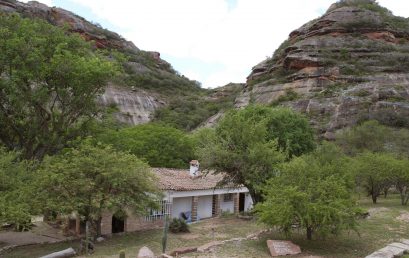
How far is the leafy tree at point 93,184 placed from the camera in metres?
17.3

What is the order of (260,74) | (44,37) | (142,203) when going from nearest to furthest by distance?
(142,203) < (44,37) < (260,74)

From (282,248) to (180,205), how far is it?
11628 mm

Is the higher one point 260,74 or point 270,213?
point 260,74

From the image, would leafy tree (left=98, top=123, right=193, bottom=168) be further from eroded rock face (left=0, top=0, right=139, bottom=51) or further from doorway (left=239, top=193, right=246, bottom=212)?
eroded rock face (left=0, top=0, right=139, bottom=51)

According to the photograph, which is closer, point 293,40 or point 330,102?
point 330,102

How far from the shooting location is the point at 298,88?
65125mm

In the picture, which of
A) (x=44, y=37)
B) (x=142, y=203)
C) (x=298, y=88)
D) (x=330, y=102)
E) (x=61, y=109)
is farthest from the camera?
(x=298, y=88)

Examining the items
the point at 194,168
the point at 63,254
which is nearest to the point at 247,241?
the point at 63,254

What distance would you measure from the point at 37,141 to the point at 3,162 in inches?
385

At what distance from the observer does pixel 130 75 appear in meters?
86.4

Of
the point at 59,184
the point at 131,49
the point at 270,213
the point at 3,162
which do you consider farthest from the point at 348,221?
the point at 131,49

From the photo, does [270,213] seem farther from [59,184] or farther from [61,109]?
[61,109]

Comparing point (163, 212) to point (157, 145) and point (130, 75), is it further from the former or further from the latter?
point (130, 75)

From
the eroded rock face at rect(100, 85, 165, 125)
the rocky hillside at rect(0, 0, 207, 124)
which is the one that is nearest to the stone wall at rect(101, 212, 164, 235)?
the eroded rock face at rect(100, 85, 165, 125)
